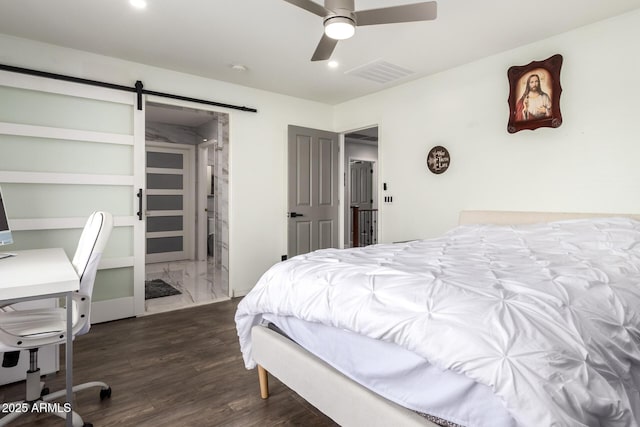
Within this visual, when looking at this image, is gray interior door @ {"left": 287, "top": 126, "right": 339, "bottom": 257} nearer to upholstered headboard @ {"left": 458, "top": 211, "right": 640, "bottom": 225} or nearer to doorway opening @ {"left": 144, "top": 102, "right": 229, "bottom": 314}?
doorway opening @ {"left": 144, "top": 102, "right": 229, "bottom": 314}

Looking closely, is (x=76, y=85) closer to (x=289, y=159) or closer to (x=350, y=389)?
(x=289, y=159)

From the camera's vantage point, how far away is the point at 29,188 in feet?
10.3

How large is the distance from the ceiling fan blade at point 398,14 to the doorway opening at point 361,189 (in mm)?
5443

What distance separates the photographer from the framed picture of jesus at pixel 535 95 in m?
3.00

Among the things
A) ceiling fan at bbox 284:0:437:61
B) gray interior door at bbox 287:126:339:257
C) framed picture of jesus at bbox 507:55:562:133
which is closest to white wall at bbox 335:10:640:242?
framed picture of jesus at bbox 507:55:562:133

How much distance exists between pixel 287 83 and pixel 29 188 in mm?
2735

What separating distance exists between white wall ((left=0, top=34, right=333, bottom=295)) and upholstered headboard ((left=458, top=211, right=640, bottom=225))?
7.45 feet

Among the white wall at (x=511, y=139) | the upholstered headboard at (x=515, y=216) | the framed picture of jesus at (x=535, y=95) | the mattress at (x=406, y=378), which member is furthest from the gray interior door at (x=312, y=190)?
the mattress at (x=406, y=378)

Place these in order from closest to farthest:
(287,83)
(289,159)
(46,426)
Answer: (46,426) < (287,83) < (289,159)

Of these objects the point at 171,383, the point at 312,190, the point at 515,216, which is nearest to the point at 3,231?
the point at 171,383

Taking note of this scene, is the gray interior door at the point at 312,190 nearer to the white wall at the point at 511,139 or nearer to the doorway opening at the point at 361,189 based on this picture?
the white wall at the point at 511,139

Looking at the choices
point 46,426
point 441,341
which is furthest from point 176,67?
point 441,341

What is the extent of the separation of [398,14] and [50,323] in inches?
98.4

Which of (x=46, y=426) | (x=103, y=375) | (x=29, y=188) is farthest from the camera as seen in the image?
(x=29, y=188)
